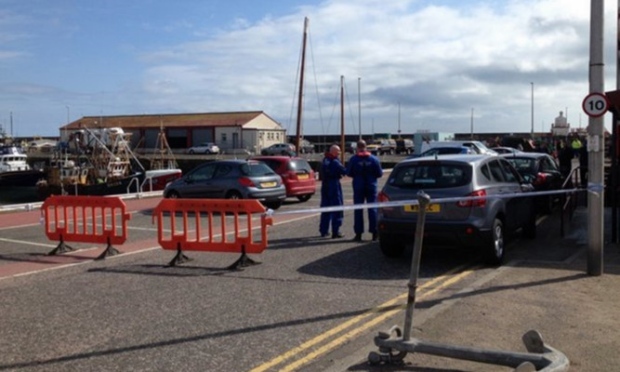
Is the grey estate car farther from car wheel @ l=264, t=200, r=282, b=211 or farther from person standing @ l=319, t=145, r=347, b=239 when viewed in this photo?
car wheel @ l=264, t=200, r=282, b=211

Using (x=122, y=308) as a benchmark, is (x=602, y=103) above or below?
above

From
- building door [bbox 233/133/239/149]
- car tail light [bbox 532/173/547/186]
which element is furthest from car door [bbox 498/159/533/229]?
building door [bbox 233/133/239/149]

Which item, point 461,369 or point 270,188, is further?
point 270,188

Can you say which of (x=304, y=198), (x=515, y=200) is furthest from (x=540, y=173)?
(x=304, y=198)

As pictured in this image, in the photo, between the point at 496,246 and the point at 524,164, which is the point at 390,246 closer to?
the point at 496,246

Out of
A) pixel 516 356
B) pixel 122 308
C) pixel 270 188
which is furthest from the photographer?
pixel 270 188

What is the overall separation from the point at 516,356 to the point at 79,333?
13.8 ft

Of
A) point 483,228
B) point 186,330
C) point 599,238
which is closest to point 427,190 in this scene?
point 483,228

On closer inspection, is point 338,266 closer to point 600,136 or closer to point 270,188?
point 600,136

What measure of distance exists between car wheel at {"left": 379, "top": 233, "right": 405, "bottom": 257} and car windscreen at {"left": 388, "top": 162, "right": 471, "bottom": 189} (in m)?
0.83

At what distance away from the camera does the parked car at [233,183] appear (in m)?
18.2

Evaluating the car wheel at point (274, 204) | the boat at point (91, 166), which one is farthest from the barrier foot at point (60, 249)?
the boat at point (91, 166)

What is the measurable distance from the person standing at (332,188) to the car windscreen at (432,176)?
2.93 meters

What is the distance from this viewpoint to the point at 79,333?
657 centimetres
